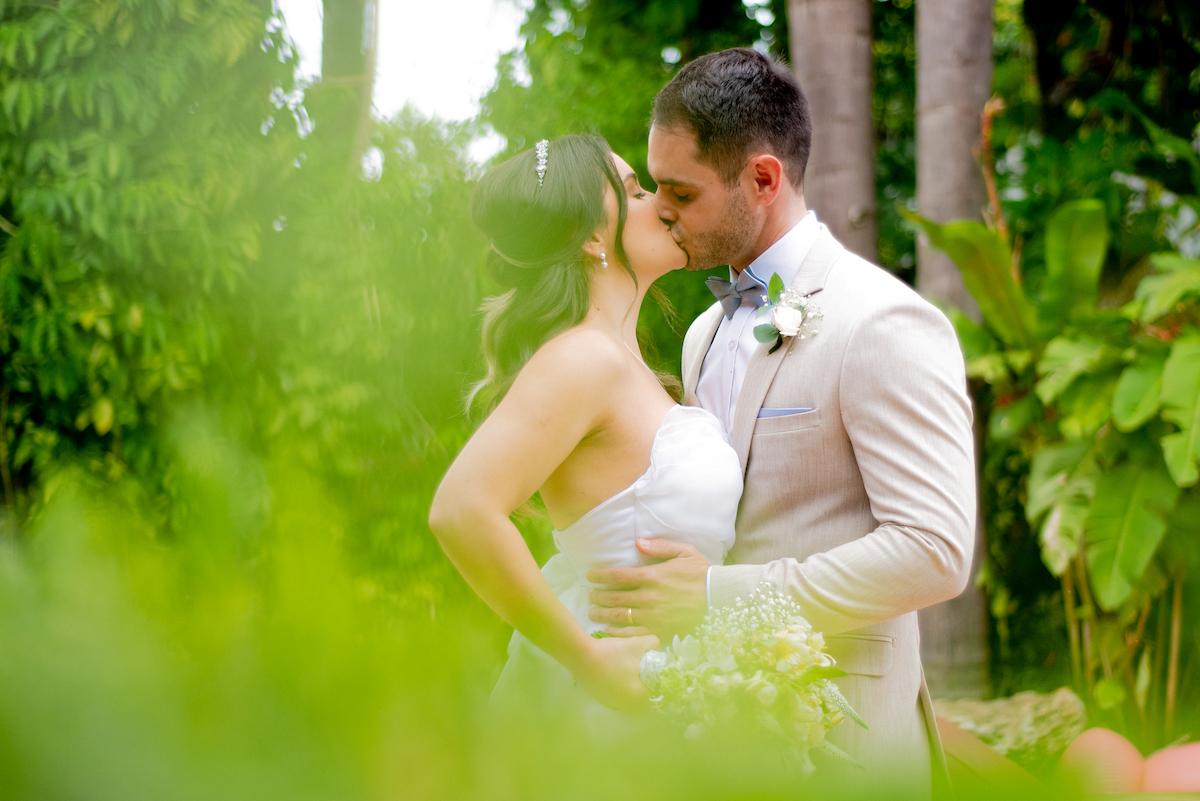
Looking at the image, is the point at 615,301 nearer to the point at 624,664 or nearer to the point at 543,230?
the point at 543,230

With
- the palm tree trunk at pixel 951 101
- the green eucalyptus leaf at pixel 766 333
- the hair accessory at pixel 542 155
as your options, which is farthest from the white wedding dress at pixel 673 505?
the palm tree trunk at pixel 951 101

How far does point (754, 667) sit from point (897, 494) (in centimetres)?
50

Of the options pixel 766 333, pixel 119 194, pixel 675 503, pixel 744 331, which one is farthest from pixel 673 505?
pixel 119 194

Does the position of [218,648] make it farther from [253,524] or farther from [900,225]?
[900,225]

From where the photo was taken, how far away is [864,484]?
2.23 meters

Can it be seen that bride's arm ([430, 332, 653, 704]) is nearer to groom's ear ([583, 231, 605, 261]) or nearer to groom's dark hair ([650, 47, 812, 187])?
groom's ear ([583, 231, 605, 261])

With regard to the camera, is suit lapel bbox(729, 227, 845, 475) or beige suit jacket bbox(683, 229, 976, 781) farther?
suit lapel bbox(729, 227, 845, 475)

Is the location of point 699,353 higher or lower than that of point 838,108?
lower

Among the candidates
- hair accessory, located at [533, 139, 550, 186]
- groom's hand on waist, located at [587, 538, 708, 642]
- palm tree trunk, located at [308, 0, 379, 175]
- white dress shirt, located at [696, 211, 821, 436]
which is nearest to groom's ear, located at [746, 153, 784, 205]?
white dress shirt, located at [696, 211, 821, 436]

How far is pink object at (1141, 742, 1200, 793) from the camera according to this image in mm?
3682

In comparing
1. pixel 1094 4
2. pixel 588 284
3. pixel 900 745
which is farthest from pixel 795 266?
pixel 1094 4

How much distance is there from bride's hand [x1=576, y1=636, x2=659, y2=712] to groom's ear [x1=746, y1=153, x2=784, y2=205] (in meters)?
0.99

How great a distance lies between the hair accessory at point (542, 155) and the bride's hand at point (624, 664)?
1.02 m

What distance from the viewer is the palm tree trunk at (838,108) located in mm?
6008
